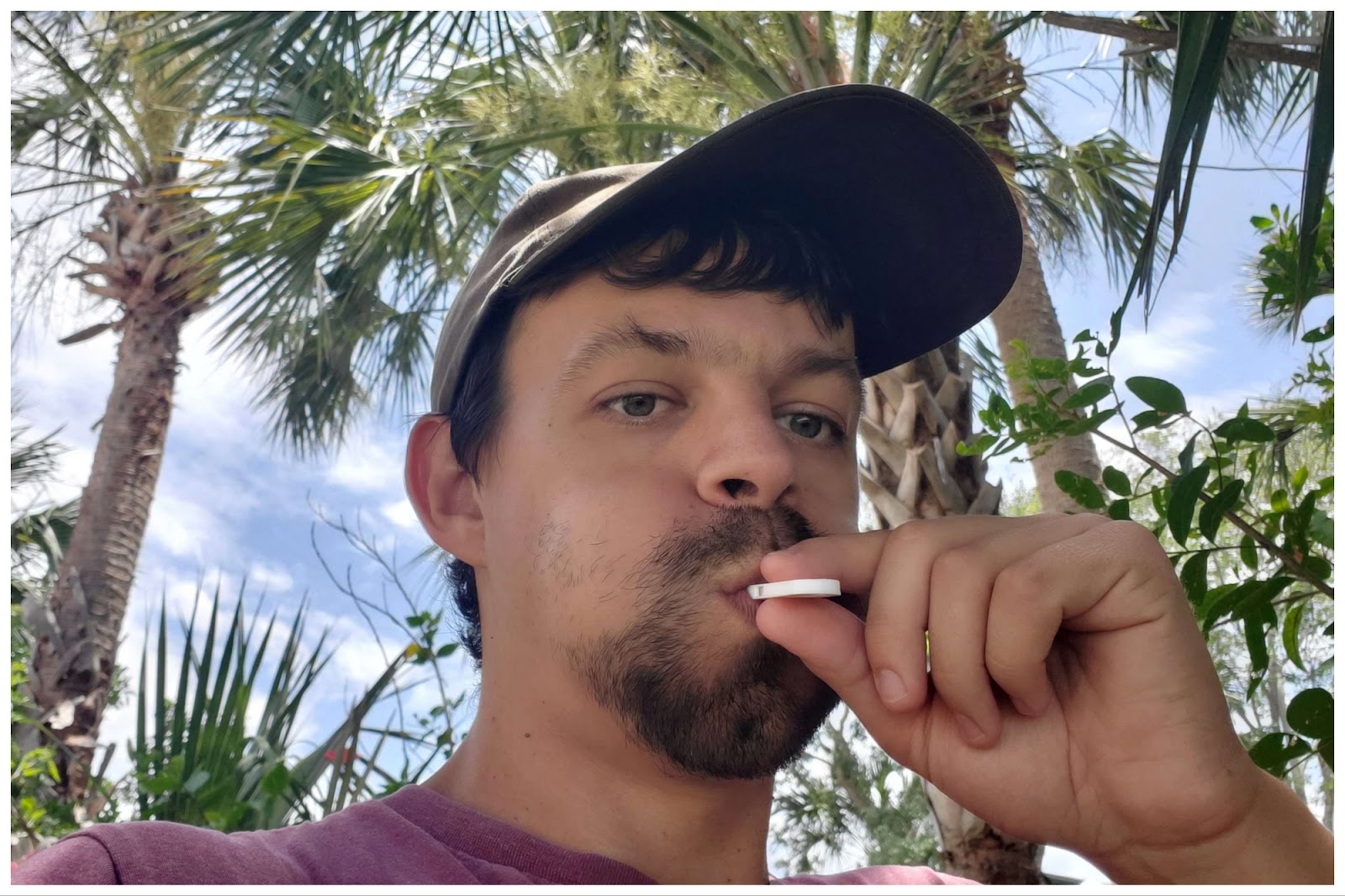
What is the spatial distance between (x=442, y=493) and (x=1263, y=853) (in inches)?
34.3

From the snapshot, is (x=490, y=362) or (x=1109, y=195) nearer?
(x=490, y=362)

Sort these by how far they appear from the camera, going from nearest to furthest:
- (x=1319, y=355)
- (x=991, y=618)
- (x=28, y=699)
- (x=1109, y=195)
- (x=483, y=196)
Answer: (x=991, y=618)
(x=1319, y=355)
(x=483, y=196)
(x=28, y=699)
(x=1109, y=195)

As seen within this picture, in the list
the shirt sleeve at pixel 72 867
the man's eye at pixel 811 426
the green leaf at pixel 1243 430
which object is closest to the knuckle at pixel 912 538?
the man's eye at pixel 811 426

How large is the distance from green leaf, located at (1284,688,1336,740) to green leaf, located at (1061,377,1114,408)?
1.33ft

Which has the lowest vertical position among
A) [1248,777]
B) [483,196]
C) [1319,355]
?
[1248,777]

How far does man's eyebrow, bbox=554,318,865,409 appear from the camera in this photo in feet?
3.21

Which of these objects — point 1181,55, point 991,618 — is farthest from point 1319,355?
point 991,618

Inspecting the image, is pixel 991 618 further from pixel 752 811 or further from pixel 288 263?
pixel 288 263

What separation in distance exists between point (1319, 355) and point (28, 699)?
14.8 feet

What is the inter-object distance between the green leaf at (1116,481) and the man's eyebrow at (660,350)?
0.44m

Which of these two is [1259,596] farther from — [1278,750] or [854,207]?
[854,207]

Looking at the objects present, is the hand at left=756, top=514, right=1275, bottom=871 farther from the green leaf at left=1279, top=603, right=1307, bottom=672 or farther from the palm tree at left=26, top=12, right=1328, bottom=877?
the palm tree at left=26, top=12, right=1328, bottom=877

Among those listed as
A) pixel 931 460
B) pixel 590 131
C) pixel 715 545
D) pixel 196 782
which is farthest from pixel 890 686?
pixel 590 131

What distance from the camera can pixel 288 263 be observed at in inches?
154
